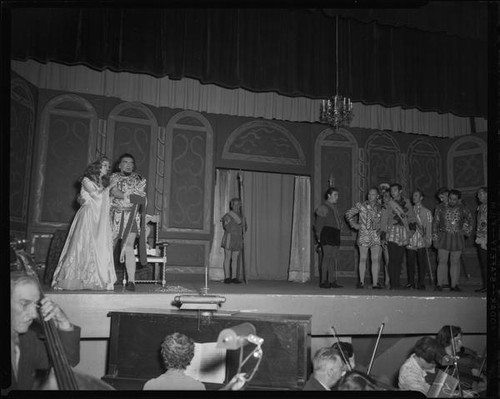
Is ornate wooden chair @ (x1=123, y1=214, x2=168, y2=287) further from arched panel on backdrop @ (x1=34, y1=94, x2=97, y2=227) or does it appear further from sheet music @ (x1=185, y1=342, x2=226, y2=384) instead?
sheet music @ (x1=185, y1=342, x2=226, y2=384)

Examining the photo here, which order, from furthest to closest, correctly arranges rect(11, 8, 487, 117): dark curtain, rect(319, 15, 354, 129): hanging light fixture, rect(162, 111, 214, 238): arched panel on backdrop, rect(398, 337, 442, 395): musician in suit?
rect(162, 111, 214, 238): arched panel on backdrop, rect(319, 15, 354, 129): hanging light fixture, rect(11, 8, 487, 117): dark curtain, rect(398, 337, 442, 395): musician in suit

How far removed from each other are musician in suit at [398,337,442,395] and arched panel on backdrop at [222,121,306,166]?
4914mm

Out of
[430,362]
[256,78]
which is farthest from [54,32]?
[430,362]

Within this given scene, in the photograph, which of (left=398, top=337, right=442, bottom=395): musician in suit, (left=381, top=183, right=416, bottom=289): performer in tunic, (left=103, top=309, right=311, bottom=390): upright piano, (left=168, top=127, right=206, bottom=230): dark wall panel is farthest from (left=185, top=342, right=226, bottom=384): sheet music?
(left=168, top=127, right=206, bottom=230): dark wall panel

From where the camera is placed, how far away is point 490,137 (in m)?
3.97

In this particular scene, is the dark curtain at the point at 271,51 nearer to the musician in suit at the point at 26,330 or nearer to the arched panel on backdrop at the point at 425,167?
the arched panel on backdrop at the point at 425,167

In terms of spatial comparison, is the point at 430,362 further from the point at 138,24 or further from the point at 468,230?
the point at 138,24

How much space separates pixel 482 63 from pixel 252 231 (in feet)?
15.0

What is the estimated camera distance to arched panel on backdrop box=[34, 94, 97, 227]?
718 centimetres

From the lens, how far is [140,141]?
7.91m

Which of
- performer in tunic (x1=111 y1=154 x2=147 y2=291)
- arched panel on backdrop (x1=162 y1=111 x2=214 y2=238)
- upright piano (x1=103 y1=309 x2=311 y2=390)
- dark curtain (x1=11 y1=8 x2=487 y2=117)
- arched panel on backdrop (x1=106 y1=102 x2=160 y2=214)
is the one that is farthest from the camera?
arched panel on backdrop (x1=162 y1=111 x2=214 y2=238)

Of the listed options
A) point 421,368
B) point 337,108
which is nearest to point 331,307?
point 421,368

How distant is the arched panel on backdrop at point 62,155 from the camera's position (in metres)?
7.18

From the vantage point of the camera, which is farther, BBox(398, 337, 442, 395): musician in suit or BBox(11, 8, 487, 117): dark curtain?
BBox(11, 8, 487, 117): dark curtain
